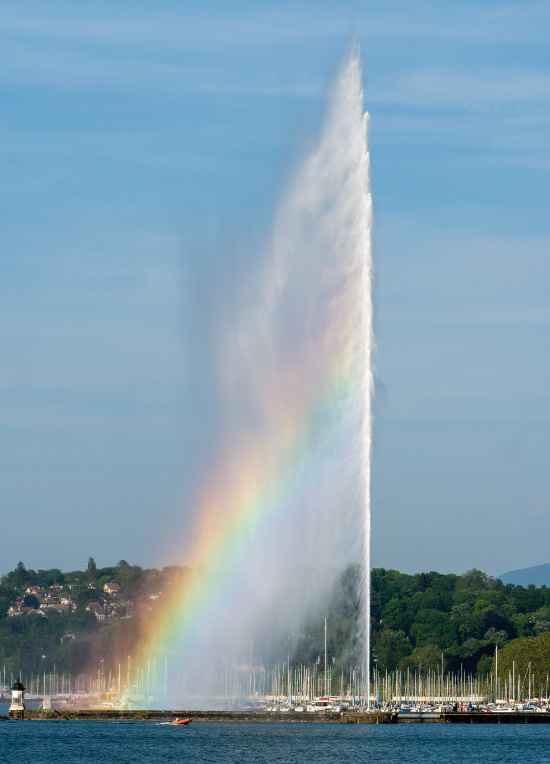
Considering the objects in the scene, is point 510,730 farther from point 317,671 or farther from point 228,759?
point 317,671

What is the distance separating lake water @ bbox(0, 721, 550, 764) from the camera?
3056 inches

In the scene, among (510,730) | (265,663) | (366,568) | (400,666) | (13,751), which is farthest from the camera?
(400,666)

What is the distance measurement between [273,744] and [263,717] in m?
23.9

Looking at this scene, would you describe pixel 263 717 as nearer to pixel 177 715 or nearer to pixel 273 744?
pixel 177 715

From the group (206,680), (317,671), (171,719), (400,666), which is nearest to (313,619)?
(206,680)

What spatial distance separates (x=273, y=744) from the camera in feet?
279

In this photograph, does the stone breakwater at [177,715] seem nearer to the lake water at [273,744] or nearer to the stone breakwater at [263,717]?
the stone breakwater at [263,717]

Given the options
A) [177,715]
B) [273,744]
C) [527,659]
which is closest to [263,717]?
[177,715]

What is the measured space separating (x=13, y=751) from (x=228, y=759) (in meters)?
18.4

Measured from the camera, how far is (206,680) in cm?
12725

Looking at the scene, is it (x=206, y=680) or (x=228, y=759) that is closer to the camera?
(x=228, y=759)

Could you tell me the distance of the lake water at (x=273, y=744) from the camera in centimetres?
7762

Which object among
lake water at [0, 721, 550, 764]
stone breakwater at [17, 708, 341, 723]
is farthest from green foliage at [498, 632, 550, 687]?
stone breakwater at [17, 708, 341, 723]

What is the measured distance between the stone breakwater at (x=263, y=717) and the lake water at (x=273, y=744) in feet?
2.58
